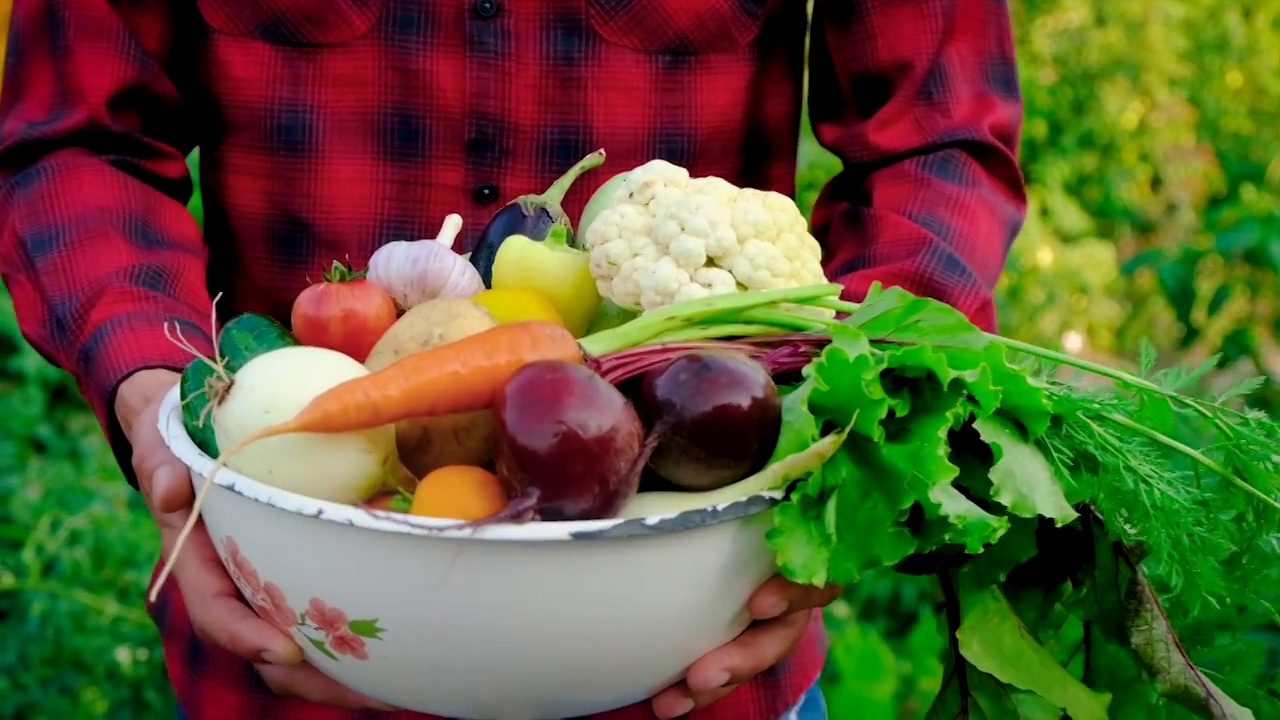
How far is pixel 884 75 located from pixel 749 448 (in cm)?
67

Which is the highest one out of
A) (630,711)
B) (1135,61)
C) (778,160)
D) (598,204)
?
(598,204)

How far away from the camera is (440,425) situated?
95cm

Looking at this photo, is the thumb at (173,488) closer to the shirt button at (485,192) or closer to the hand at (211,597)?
the hand at (211,597)

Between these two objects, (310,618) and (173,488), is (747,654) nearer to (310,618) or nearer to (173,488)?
(310,618)

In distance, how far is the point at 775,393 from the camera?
3.09ft

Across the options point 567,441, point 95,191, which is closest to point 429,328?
point 567,441

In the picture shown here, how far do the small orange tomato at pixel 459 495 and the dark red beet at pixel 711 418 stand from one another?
0.37ft

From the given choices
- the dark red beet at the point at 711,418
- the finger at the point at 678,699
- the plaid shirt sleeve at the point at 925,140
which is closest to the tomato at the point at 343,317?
the dark red beet at the point at 711,418

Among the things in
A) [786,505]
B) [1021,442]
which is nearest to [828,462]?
[786,505]

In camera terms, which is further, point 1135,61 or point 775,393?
point 1135,61

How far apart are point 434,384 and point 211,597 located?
0.28 m

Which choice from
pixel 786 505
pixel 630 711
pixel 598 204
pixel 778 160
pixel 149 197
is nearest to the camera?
pixel 786 505

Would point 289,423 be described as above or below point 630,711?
above

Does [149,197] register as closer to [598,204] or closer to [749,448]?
[598,204]
